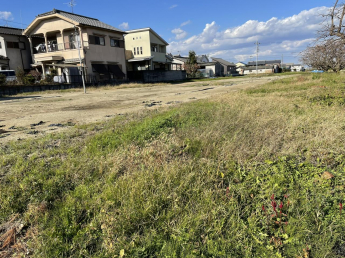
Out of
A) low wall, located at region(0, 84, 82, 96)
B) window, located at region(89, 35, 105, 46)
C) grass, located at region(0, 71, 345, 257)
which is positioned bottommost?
grass, located at region(0, 71, 345, 257)

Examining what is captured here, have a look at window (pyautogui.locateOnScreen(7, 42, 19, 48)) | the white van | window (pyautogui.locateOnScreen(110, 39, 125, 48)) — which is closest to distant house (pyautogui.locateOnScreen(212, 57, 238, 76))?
window (pyautogui.locateOnScreen(110, 39, 125, 48))

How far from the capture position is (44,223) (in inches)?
94.0

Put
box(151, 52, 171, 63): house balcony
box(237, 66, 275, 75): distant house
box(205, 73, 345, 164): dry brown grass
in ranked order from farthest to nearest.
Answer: box(237, 66, 275, 75): distant house → box(151, 52, 171, 63): house balcony → box(205, 73, 345, 164): dry brown grass

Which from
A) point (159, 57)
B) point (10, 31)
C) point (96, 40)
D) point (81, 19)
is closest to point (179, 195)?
point (96, 40)

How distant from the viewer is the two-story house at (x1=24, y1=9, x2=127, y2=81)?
89.0 feet

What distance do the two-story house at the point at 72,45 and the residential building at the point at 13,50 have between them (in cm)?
145

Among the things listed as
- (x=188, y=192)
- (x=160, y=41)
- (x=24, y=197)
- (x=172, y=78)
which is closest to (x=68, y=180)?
(x=24, y=197)

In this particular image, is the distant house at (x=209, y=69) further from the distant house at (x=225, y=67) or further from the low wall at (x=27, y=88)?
the low wall at (x=27, y=88)

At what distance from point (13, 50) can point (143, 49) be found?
61.1 feet

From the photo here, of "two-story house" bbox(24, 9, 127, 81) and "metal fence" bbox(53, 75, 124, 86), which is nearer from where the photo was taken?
"metal fence" bbox(53, 75, 124, 86)

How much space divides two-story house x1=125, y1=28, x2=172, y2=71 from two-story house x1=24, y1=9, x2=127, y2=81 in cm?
676

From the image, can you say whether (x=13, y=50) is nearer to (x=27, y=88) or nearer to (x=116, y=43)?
(x=116, y=43)

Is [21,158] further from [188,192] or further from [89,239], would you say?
[188,192]

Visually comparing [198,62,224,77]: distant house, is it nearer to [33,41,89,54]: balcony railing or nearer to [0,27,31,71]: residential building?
[33,41,89,54]: balcony railing
